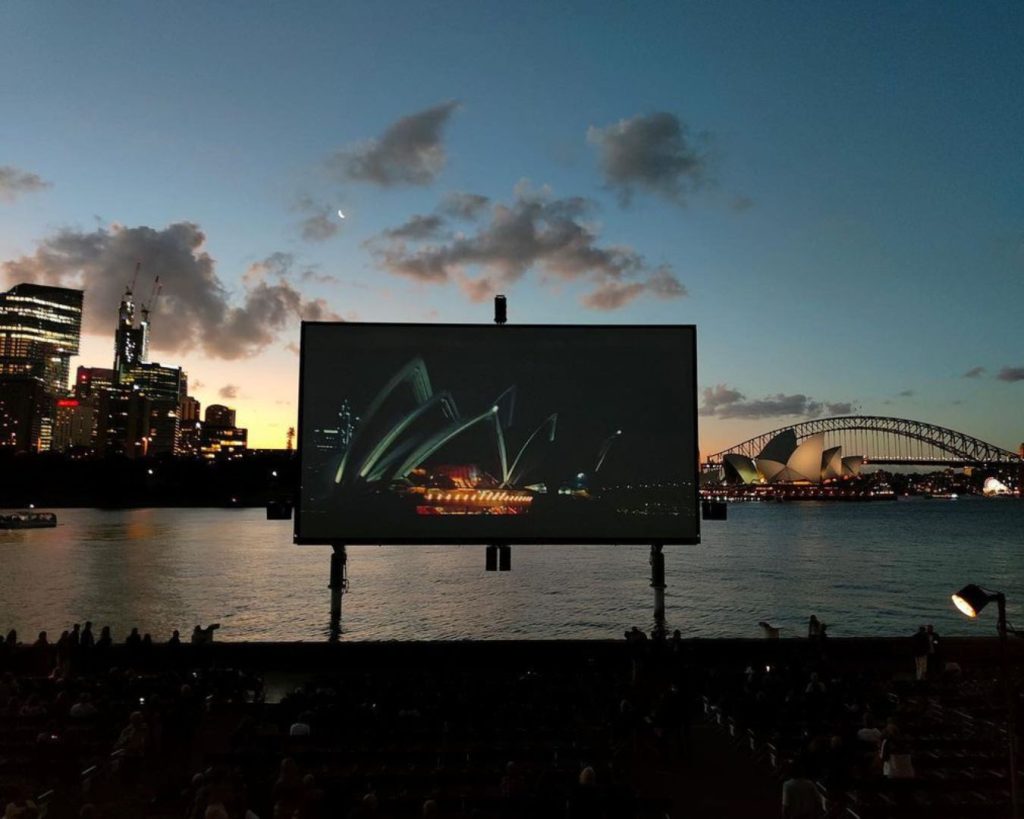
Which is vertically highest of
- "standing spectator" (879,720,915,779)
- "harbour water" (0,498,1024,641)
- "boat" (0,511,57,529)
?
"standing spectator" (879,720,915,779)

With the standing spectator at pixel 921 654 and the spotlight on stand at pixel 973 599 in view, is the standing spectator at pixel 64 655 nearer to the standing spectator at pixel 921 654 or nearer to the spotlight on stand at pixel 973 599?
the spotlight on stand at pixel 973 599

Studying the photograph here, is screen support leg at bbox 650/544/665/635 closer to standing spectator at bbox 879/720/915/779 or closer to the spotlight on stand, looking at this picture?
standing spectator at bbox 879/720/915/779

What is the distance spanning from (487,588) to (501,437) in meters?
35.7

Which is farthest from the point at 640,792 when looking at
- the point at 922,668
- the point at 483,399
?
the point at 483,399

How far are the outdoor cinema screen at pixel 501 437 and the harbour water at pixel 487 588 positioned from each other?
51.1 ft

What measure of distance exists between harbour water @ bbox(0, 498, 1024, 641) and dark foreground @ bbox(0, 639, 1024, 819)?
65.2 feet

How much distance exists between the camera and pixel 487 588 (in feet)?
178

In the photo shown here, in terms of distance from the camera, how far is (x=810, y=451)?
179 meters

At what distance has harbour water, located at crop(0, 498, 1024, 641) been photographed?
3919cm

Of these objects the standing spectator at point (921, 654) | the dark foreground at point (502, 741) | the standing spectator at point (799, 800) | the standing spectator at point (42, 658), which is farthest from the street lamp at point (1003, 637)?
the standing spectator at point (42, 658)

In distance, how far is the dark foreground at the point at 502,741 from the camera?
855cm

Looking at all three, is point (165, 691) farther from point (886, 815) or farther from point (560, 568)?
point (560, 568)

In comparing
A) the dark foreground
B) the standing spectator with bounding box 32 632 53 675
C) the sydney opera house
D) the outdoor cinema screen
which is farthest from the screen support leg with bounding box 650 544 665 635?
the sydney opera house

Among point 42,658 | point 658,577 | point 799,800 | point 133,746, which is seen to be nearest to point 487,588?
point 658,577
